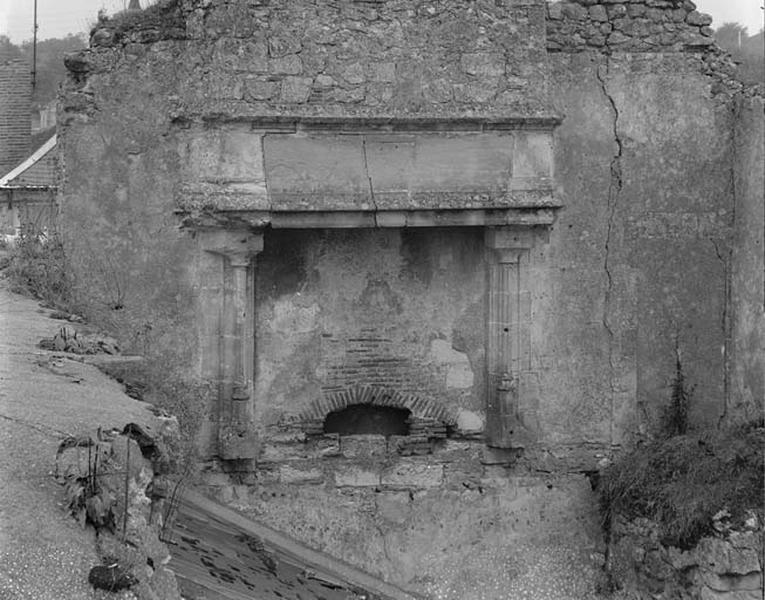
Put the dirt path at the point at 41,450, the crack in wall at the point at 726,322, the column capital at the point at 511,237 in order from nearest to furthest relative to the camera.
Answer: the dirt path at the point at 41,450
the column capital at the point at 511,237
the crack in wall at the point at 726,322

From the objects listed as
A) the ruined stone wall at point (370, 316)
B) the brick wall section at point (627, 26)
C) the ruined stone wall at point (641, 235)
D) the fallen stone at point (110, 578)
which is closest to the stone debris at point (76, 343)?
the ruined stone wall at point (370, 316)

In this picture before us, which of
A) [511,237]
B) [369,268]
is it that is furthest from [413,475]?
[511,237]

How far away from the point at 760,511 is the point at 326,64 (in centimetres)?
459

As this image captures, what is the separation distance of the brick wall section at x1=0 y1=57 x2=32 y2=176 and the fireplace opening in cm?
340

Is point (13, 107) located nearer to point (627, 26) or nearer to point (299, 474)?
point (299, 474)

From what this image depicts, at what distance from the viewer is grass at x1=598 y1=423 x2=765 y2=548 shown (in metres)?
7.99

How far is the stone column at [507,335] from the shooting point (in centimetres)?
911

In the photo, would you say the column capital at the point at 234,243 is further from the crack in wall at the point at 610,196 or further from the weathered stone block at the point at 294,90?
the crack in wall at the point at 610,196

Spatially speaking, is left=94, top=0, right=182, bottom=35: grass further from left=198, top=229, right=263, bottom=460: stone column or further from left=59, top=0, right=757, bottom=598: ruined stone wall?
left=198, top=229, right=263, bottom=460: stone column

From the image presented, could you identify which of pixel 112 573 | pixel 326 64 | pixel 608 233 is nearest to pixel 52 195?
pixel 326 64

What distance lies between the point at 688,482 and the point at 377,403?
2528 millimetres

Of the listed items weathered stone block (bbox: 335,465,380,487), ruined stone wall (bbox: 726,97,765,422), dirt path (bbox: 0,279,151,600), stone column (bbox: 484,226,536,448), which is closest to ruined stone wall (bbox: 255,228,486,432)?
stone column (bbox: 484,226,536,448)

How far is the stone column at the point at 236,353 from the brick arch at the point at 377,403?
1.77 ft

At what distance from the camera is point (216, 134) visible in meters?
Result: 8.57
